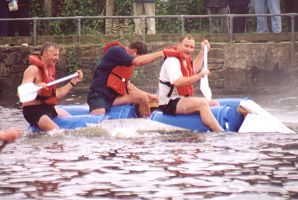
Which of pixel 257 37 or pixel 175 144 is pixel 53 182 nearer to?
pixel 175 144

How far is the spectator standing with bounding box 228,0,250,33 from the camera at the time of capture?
18938 mm

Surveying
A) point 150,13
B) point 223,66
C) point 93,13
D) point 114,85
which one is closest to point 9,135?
point 114,85

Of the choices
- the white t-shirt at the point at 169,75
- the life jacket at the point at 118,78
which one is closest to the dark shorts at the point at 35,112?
the life jacket at the point at 118,78

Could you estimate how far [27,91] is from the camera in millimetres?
12438

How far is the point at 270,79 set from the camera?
19188 mm

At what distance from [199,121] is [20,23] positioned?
23.5 ft

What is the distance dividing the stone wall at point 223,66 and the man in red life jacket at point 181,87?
567 centimetres

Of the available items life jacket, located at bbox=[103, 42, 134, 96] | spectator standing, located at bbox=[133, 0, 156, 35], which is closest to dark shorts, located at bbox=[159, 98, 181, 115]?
life jacket, located at bbox=[103, 42, 134, 96]

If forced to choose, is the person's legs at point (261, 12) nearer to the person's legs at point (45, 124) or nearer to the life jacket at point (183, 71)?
the life jacket at point (183, 71)

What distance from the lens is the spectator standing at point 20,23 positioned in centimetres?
1888

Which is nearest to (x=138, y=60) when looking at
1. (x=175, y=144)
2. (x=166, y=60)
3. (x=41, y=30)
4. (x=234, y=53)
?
(x=166, y=60)

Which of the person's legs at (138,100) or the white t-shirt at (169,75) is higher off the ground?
the white t-shirt at (169,75)

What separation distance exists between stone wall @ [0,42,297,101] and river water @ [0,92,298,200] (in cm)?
591

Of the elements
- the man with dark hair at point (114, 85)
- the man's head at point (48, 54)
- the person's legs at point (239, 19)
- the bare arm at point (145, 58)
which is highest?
the person's legs at point (239, 19)
